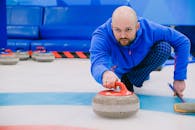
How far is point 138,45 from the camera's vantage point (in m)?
2.15

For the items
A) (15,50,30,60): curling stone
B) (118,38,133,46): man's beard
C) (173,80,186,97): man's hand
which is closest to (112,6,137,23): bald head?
(118,38,133,46): man's beard

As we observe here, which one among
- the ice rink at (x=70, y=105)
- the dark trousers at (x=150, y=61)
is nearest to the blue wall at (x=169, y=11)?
the ice rink at (x=70, y=105)

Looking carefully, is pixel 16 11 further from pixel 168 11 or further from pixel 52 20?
pixel 168 11

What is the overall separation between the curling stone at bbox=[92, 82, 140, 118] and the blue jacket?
344 millimetres

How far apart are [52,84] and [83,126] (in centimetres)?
120

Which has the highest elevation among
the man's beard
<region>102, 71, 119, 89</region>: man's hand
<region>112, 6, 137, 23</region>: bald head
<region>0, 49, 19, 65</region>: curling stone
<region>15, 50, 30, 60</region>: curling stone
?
<region>112, 6, 137, 23</region>: bald head

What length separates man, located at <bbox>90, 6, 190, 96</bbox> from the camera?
6.22ft

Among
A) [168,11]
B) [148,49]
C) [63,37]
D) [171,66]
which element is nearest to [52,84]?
[148,49]

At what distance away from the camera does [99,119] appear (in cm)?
171

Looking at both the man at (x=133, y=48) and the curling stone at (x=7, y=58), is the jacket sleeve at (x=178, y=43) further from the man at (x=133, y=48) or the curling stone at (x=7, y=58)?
the curling stone at (x=7, y=58)

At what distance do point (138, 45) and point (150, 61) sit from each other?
0.19 meters

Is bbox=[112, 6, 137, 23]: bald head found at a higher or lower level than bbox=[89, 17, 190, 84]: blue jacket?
higher

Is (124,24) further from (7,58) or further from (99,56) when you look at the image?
(7,58)

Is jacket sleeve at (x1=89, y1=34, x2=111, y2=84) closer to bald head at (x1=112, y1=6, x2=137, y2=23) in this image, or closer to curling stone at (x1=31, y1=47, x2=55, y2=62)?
bald head at (x1=112, y1=6, x2=137, y2=23)
